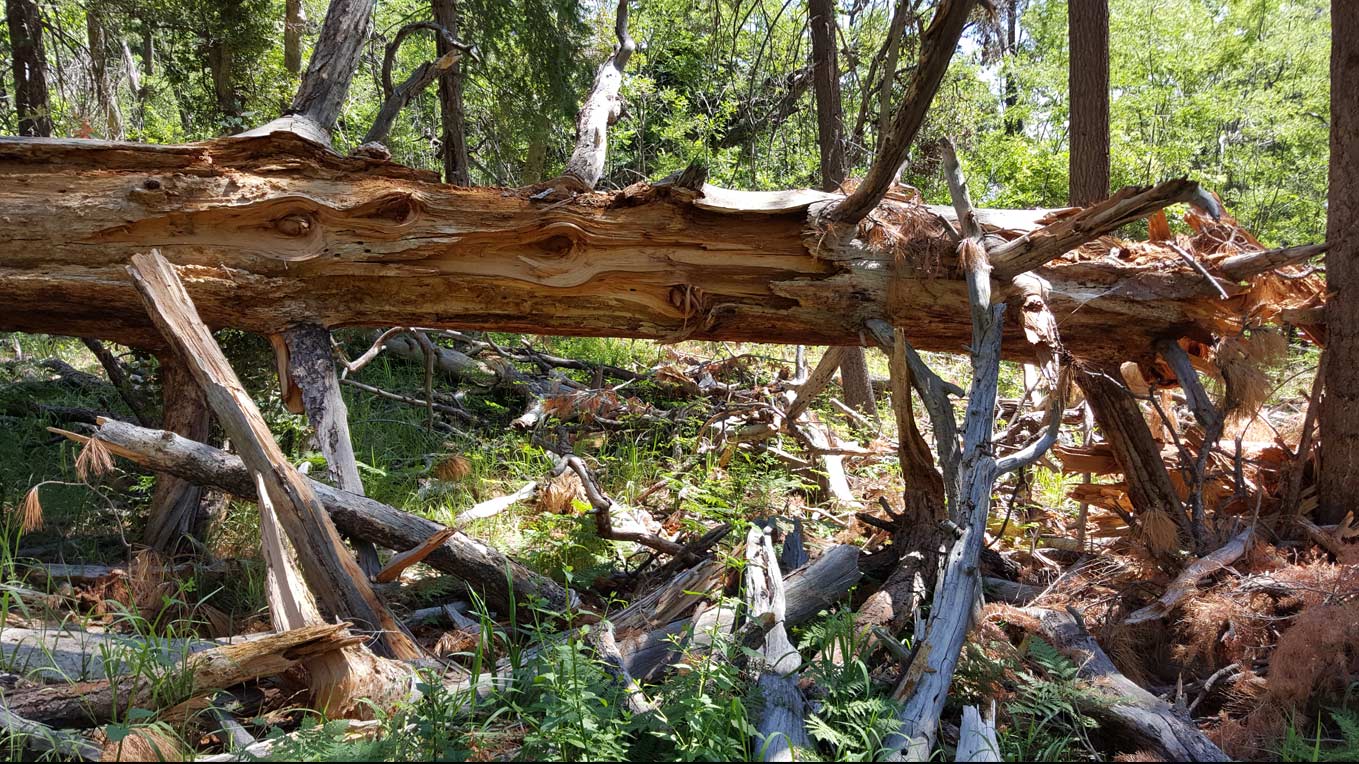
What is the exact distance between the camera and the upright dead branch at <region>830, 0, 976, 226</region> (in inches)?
121

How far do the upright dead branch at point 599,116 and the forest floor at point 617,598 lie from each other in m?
1.80

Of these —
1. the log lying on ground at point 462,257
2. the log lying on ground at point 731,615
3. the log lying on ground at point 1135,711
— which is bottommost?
the log lying on ground at point 1135,711

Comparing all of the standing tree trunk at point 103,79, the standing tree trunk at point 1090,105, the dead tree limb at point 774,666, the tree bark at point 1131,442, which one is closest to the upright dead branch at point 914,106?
the tree bark at point 1131,442

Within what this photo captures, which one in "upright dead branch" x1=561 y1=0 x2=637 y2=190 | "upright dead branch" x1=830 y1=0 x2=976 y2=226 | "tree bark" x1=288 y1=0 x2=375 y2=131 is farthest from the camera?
"upright dead branch" x1=561 y1=0 x2=637 y2=190

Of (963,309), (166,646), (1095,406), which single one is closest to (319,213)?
(166,646)

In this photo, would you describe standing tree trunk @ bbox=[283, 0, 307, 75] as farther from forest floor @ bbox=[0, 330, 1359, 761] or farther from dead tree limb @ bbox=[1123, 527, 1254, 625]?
dead tree limb @ bbox=[1123, 527, 1254, 625]

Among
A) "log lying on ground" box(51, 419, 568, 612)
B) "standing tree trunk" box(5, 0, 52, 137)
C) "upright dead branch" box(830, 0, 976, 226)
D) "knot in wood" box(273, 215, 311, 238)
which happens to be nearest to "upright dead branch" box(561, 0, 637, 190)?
"knot in wood" box(273, 215, 311, 238)

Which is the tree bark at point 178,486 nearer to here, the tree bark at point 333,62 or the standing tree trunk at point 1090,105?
the tree bark at point 333,62

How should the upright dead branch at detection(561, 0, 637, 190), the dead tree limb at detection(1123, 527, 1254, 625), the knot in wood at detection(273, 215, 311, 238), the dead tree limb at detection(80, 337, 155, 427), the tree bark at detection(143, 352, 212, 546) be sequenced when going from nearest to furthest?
the dead tree limb at detection(1123, 527, 1254, 625) → the knot in wood at detection(273, 215, 311, 238) → the tree bark at detection(143, 352, 212, 546) → the dead tree limb at detection(80, 337, 155, 427) → the upright dead branch at detection(561, 0, 637, 190)

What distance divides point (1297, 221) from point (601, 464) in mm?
13913

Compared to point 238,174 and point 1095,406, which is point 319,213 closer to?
point 238,174

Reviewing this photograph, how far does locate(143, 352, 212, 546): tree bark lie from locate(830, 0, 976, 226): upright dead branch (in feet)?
10.9

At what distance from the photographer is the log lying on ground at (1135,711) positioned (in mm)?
2584

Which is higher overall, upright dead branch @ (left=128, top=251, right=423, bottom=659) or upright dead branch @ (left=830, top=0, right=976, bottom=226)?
upright dead branch @ (left=830, top=0, right=976, bottom=226)
